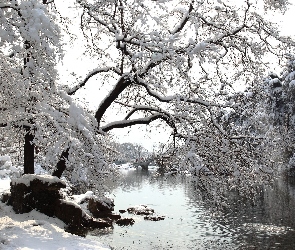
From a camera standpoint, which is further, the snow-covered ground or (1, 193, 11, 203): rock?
(1, 193, 11, 203): rock

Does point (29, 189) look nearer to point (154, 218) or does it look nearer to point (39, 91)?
point (39, 91)

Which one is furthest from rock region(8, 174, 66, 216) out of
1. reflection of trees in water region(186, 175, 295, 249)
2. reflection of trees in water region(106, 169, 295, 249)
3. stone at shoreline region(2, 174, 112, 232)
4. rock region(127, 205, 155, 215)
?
rock region(127, 205, 155, 215)

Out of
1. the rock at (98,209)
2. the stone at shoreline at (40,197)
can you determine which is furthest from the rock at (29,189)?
the rock at (98,209)

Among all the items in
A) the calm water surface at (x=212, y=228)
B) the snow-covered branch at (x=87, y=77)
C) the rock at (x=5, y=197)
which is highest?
the snow-covered branch at (x=87, y=77)

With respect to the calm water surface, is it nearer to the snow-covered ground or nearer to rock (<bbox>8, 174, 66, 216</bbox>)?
the snow-covered ground

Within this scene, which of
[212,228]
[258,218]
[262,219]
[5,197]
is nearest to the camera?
[5,197]

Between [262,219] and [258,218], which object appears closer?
[262,219]

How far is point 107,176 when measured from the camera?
38.9 feet

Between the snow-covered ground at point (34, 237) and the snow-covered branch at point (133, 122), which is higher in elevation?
the snow-covered branch at point (133, 122)

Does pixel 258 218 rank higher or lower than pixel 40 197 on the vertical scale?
lower

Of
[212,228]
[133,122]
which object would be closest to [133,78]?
[133,122]

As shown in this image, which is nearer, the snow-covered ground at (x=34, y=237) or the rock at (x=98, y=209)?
the snow-covered ground at (x=34, y=237)

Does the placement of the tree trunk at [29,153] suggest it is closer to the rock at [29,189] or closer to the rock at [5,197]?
the rock at [29,189]

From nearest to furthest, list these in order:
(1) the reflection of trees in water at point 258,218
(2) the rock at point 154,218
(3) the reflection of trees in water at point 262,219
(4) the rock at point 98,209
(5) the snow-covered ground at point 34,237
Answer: (5) the snow-covered ground at point 34,237, (1) the reflection of trees in water at point 258,218, (3) the reflection of trees in water at point 262,219, (4) the rock at point 98,209, (2) the rock at point 154,218
